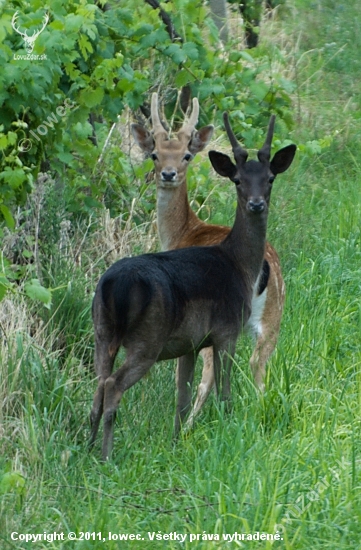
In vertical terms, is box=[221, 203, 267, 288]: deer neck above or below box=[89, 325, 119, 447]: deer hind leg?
above

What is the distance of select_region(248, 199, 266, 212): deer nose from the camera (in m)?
6.46

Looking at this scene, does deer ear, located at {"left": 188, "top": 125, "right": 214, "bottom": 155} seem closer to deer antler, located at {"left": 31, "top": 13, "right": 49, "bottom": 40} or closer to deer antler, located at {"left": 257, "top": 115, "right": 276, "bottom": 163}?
deer antler, located at {"left": 257, "top": 115, "right": 276, "bottom": 163}

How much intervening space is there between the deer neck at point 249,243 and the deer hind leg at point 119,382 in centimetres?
114

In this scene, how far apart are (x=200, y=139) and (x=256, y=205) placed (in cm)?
216

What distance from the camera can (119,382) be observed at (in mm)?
5656

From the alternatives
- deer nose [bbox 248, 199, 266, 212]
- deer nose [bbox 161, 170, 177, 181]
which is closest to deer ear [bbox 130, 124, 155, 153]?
deer nose [bbox 161, 170, 177, 181]

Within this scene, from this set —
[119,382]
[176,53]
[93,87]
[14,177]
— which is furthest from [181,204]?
[119,382]

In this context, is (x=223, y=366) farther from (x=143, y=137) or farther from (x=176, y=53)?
(x=176, y=53)

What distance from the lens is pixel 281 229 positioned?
909cm

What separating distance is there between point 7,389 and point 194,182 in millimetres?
3506

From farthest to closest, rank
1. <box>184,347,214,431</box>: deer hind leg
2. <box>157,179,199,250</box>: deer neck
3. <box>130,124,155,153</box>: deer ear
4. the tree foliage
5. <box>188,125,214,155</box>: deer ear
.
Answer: <box>188,125,214,155</box>: deer ear, <box>130,124,155,153</box>: deer ear, <box>157,179,199,250</box>: deer neck, <box>184,347,214,431</box>: deer hind leg, the tree foliage

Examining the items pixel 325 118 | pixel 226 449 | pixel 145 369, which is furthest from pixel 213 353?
pixel 325 118

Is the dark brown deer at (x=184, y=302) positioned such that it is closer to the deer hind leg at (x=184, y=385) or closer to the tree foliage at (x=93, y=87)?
the deer hind leg at (x=184, y=385)

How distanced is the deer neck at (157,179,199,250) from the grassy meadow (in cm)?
41
